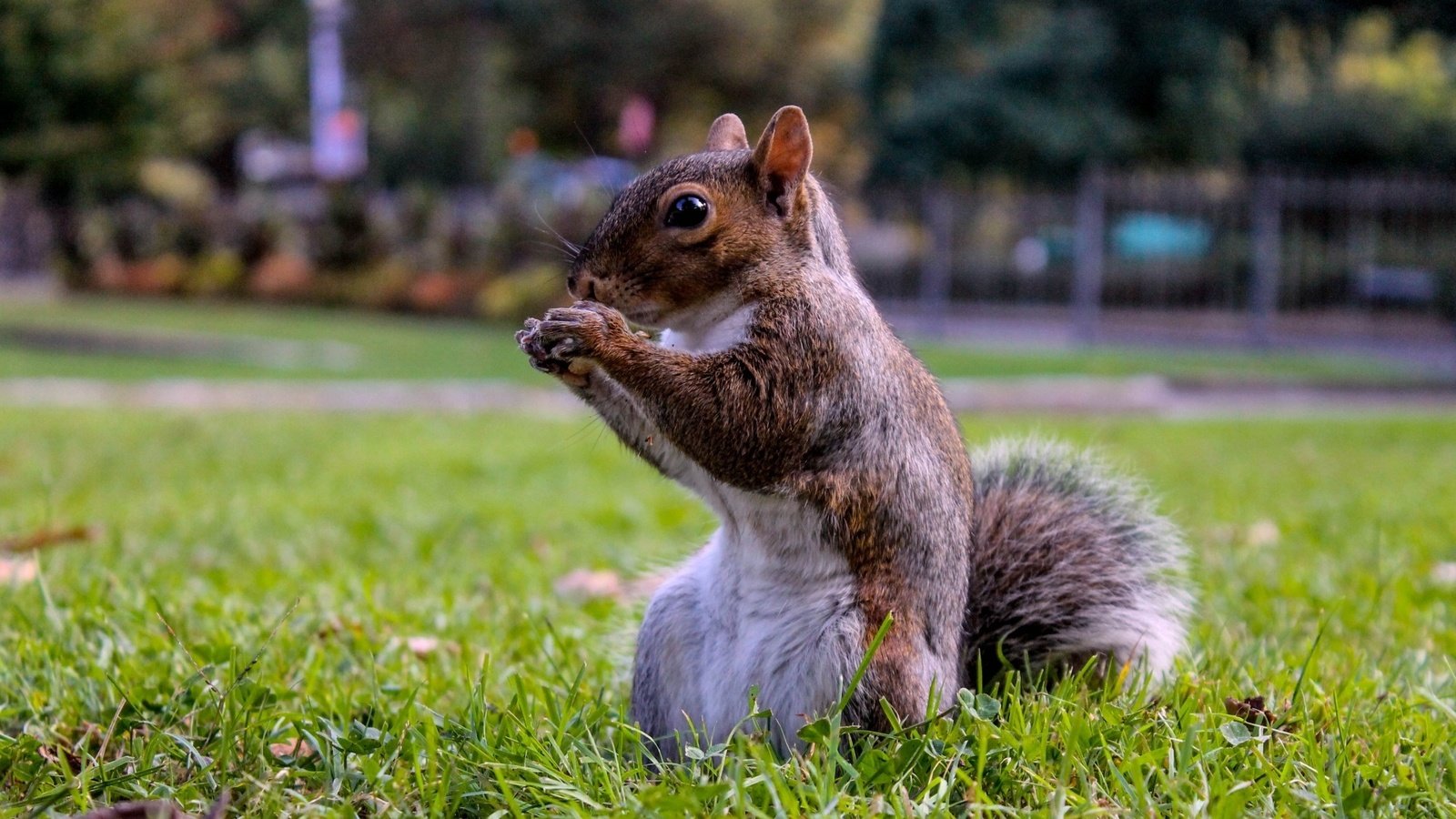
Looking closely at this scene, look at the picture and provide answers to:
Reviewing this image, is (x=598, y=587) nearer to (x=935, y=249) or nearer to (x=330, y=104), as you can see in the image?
(x=935, y=249)

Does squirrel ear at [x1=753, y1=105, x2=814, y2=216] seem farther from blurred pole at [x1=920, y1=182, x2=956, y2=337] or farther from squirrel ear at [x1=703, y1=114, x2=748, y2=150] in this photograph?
blurred pole at [x1=920, y1=182, x2=956, y2=337]

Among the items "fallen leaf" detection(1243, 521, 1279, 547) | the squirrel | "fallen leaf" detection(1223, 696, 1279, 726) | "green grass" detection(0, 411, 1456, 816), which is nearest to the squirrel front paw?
the squirrel

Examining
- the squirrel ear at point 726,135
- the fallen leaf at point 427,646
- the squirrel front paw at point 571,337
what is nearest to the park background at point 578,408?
the fallen leaf at point 427,646

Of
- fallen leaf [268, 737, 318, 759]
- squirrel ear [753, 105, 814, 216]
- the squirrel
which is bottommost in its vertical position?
fallen leaf [268, 737, 318, 759]

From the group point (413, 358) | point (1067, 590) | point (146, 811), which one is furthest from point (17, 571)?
point (413, 358)

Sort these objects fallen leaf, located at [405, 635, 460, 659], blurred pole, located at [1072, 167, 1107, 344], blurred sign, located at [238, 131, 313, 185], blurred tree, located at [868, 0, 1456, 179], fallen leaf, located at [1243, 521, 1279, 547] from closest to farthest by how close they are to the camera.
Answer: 1. fallen leaf, located at [405, 635, 460, 659]
2. fallen leaf, located at [1243, 521, 1279, 547]
3. blurred pole, located at [1072, 167, 1107, 344]
4. blurred tree, located at [868, 0, 1456, 179]
5. blurred sign, located at [238, 131, 313, 185]

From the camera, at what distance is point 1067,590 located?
197cm

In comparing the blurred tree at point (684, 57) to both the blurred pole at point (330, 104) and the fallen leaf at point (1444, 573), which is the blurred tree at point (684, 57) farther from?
the fallen leaf at point (1444, 573)

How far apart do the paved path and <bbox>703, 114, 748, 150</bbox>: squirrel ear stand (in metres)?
5.86

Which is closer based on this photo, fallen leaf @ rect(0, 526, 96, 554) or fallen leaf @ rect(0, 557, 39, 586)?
fallen leaf @ rect(0, 557, 39, 586)

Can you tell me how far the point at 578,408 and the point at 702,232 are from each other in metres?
6.65

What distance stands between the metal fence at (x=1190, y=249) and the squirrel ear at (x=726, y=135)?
1292 cm

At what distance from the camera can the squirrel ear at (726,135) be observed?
2.17 meters

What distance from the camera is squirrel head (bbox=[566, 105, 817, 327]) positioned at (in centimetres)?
185
